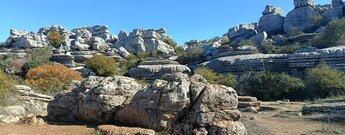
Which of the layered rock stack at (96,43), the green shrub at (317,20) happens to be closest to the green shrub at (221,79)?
the layered rock stack at (96,43)

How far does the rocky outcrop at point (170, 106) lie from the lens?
8930mm

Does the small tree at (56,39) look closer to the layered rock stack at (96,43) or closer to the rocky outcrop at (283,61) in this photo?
the layered rock stack at (96,43)

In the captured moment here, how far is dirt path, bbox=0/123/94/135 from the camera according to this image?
8.73m

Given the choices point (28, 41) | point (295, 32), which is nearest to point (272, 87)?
point (295, 32)

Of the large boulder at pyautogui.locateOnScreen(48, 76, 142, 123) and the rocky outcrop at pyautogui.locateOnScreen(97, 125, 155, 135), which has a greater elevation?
the large boulder at pyautogui.locateOnScreen(48, 76, 142, 123)

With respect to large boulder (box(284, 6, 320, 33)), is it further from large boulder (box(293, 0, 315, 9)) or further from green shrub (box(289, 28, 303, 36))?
green shrub (box(289, 28, 303, 36))

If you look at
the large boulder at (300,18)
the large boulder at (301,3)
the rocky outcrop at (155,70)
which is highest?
the large boulder at (301,3)

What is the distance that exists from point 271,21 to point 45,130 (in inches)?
2341

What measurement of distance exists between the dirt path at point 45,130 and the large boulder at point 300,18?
55.2 m

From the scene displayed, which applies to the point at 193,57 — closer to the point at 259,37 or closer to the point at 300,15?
the point at 259,37

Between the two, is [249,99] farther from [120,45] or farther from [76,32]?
[76,32]

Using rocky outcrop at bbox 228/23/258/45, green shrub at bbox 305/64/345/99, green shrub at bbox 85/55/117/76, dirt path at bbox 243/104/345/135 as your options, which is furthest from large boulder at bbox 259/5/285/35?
dirt path at bbox 243/104/345/135

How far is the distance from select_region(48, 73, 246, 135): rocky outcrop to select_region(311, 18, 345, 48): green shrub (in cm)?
3785

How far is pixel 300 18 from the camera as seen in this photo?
2490 inches
